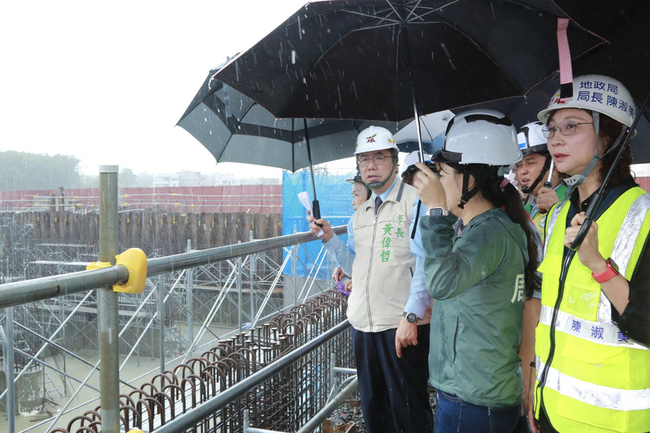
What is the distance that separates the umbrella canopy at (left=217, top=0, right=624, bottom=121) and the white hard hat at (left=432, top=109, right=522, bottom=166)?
1.41ft

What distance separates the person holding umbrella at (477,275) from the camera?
1.85 meters

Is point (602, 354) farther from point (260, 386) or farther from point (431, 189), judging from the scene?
point (260, 386)

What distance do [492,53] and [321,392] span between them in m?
3.15

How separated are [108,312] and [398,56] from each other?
1.95m

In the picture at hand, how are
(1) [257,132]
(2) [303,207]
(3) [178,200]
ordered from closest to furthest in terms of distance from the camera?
(1) [257,132], (2) [303,207], (3) [178,200]

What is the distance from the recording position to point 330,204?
16203 millimetres

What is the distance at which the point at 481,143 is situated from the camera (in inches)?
79.1

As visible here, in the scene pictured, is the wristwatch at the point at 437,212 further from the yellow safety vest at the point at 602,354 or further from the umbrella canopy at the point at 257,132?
the umbrella canopy at the point at 257,132

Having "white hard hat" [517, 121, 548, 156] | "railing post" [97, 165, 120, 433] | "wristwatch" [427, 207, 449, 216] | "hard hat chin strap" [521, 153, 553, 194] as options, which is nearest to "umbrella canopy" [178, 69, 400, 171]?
"white hard hat" [517, 121, 548, 156]

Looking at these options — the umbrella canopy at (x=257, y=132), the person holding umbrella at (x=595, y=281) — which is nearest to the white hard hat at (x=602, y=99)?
the person holding umbrella at (x=595, y=281)

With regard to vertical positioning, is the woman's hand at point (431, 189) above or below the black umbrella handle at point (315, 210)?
above

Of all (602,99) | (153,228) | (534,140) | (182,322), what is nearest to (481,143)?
(602,99)

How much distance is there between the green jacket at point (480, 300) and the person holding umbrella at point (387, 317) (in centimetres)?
57

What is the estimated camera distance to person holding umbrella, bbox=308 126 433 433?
2.64 metres
